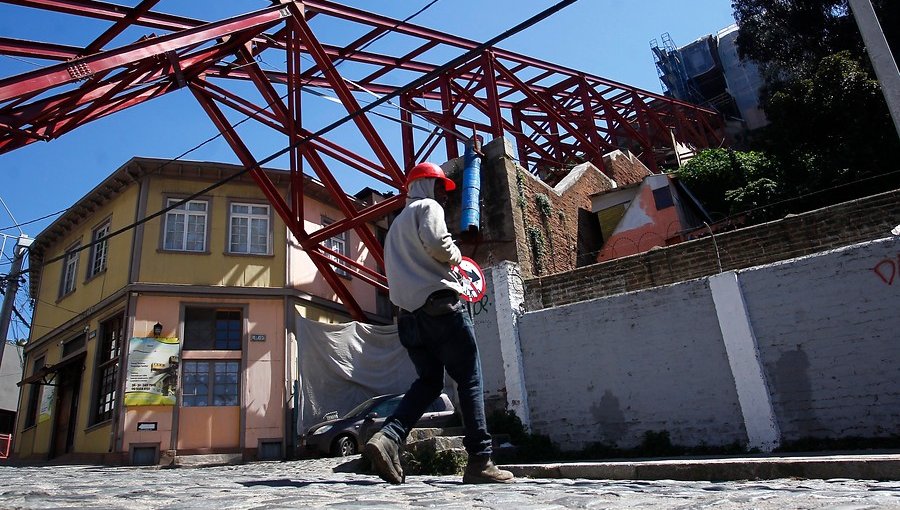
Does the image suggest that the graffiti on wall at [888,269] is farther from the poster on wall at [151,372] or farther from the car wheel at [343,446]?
the poster on wall at [151,372]

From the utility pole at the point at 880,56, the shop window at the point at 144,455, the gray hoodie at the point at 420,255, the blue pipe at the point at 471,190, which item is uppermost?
the blue pipe at the point at 471,190

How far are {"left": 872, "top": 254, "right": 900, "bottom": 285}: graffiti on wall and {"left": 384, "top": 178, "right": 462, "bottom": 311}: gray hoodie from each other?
201 inches

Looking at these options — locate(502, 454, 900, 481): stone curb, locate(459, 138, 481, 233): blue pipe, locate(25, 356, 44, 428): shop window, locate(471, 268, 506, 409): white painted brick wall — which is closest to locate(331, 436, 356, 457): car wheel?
locate(471, 268, 506, 409): white painted brick wall

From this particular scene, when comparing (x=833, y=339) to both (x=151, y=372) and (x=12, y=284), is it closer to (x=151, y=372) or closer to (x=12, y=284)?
(x=151, y=372)

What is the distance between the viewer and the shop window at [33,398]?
19344 mm

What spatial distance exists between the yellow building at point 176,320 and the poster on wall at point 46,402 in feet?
0.22

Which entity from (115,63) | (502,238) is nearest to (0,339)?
(115,63)

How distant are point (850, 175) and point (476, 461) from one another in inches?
569

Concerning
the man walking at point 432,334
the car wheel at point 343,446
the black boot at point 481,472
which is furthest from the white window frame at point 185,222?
the black boot at point 481,472

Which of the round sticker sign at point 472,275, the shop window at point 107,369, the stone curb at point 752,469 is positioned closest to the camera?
the stone curb at point 752,469

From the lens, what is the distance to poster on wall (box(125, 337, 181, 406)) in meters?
14.6

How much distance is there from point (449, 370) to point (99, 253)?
55.4ft

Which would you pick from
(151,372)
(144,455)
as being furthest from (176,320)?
(144,455)

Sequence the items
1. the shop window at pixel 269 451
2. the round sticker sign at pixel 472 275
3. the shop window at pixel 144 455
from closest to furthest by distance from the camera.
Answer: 1. the round sticker sign at pixel 472 275
2. the shop window at pixel 144 455
3. the shop window at pixel 269 451
